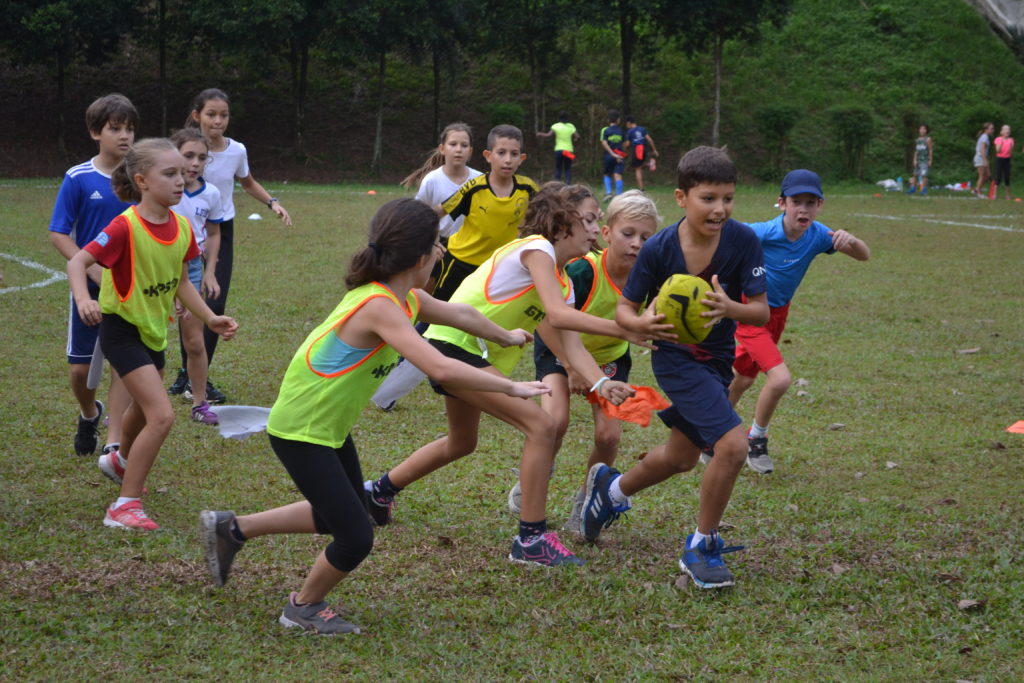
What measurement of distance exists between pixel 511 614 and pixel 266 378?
463cm

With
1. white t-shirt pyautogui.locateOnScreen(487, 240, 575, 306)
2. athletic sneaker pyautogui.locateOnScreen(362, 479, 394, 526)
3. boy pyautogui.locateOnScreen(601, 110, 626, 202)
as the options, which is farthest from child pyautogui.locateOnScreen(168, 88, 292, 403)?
boy pyautogui.locateOnScreen(601, 110, 626, 202)

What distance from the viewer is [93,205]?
236 inches

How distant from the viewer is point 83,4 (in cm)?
2986

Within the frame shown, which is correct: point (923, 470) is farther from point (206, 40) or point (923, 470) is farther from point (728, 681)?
point (206, 40)

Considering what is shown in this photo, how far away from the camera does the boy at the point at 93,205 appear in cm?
592

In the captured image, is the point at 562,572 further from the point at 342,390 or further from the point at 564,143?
the point at 564,143

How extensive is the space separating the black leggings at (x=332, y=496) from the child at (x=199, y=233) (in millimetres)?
3178

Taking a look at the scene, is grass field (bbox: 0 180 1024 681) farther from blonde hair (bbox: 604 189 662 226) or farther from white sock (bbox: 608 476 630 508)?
blonde hair (bbox: 604 189 662 226)

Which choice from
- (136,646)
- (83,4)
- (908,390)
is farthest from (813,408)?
(83,4)

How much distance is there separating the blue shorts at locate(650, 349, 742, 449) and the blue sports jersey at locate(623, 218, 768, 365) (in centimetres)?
5

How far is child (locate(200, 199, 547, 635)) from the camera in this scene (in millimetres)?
3779

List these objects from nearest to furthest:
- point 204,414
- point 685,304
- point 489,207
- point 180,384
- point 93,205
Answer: point 685,304
point 93,205
point 204,414
point 489,207
point 180,384

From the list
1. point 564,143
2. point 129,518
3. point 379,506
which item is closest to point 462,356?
point 379,506

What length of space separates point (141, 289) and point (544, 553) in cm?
234
